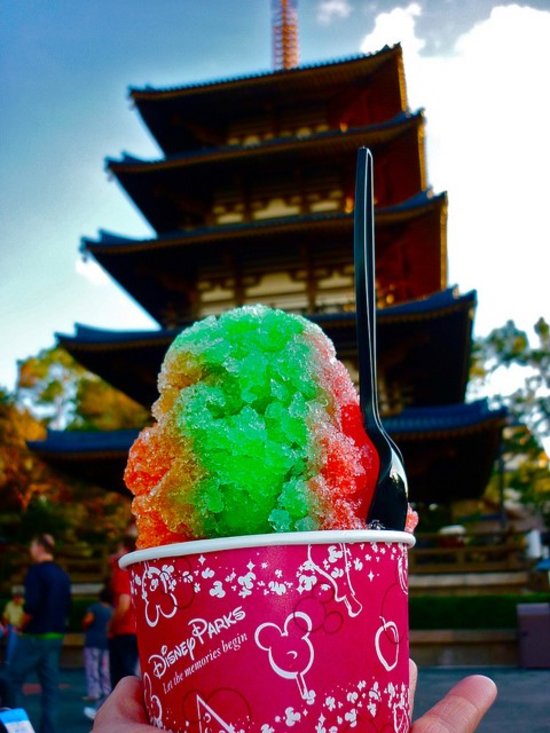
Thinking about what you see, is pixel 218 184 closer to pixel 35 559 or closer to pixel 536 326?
pixel 35 559

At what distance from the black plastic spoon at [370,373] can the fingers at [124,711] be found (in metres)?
0.36

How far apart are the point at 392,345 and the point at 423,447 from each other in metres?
1.72

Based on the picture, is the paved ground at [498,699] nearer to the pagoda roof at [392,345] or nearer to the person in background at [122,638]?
the person in background at [122,638]

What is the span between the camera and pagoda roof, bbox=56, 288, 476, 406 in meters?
10.5

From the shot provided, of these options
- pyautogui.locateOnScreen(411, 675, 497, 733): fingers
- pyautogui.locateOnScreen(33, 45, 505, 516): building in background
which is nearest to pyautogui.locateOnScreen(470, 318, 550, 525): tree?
pyautogui.locateOnScreen(33, 45, 505, 516): building in background

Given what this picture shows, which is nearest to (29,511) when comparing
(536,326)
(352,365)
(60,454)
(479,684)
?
(60,454)

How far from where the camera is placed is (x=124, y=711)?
0.83 metres

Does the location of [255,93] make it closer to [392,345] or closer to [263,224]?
[263,224]

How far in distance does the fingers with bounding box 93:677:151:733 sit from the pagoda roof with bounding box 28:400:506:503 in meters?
9.25

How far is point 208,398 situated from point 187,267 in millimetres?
12121

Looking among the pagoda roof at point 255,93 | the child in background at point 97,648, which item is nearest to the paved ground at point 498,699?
the child in background at point 97,648

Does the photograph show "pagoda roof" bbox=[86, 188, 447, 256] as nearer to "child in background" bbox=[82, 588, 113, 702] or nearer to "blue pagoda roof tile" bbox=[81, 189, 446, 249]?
"blue pagoda roof tile" bbox=[81, 189, 446, 249]

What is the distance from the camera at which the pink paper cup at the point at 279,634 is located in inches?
27.6

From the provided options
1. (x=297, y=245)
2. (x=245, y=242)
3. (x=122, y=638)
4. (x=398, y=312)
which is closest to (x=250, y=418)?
(x=122, y=638)
